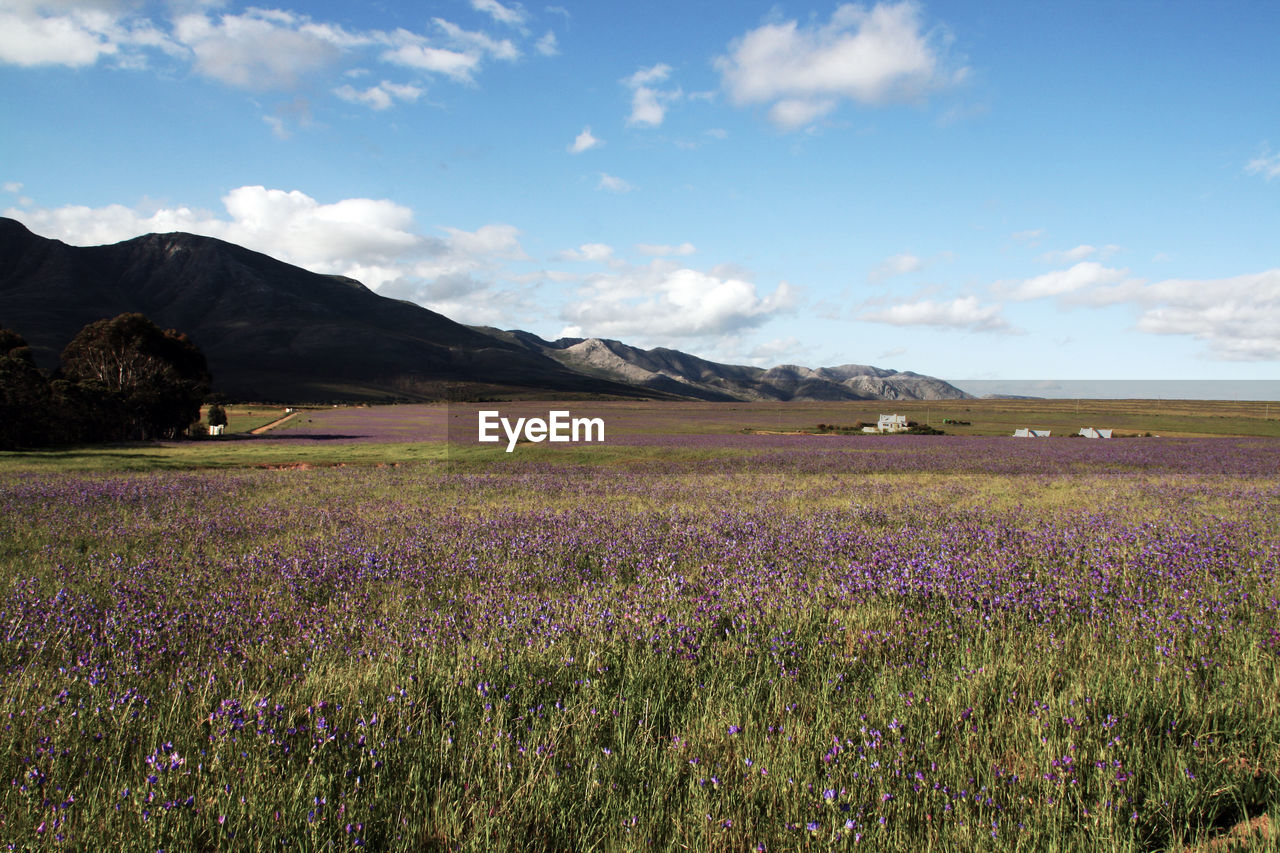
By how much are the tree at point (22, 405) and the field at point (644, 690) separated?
109 ft

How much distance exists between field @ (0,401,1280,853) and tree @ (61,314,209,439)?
42.7 metres

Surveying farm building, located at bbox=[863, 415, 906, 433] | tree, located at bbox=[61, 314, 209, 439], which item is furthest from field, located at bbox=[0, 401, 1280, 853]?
farm building, located at bbox=[863, 415, 906, 433]

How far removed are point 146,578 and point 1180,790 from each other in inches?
329

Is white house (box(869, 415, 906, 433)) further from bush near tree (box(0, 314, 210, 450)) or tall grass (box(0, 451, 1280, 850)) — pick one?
bush near tree (box(0, 314, 210, 450))

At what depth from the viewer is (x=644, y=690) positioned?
12.1 ft

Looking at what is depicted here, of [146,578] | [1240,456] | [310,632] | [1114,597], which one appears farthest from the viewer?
[1240,456]

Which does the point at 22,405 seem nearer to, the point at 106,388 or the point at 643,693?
the point at 106,388

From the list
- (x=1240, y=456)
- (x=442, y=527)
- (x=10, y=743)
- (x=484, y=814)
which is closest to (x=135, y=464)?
(x=442, y=527)

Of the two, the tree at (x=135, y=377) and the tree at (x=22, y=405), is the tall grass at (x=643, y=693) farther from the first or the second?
the tree at (x=135, y=377)

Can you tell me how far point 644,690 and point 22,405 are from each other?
4364cm

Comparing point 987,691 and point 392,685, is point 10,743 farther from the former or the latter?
point 987,691

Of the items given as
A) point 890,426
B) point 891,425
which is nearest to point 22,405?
point 890,426

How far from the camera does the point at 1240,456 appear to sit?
98.3ft

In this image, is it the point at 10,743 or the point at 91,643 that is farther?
the point at 91,643
